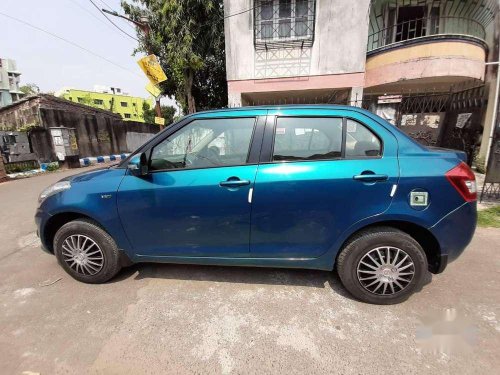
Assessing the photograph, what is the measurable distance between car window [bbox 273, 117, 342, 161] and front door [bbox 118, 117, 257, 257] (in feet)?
0.88

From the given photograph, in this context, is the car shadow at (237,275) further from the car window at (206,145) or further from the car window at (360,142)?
the car window at (360,142)

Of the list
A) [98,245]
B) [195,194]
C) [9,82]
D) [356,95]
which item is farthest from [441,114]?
[9,82]

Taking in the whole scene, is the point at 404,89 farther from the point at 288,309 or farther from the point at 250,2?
the point at 288,309

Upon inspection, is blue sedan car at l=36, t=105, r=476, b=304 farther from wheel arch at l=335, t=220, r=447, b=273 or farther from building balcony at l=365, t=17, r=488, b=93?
building balcony at l=365, t=17, r=488, b=93

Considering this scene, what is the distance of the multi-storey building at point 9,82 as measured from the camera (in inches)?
1649

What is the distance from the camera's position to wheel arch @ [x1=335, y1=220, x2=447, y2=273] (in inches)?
83.9

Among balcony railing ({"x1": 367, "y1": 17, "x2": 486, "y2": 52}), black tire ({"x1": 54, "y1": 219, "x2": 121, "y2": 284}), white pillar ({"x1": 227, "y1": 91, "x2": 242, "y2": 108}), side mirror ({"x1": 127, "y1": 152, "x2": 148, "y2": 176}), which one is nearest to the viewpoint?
side mirror ({"x1": 127, "y1": 152, "x2": 148, "y2": 176})

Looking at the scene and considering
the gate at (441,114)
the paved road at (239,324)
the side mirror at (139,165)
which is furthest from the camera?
the gate at (441,114)

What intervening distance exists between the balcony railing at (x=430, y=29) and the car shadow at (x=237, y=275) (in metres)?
8.48

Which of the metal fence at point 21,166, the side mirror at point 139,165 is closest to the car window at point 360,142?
the side mirror at point 139,165

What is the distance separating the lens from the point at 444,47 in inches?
267

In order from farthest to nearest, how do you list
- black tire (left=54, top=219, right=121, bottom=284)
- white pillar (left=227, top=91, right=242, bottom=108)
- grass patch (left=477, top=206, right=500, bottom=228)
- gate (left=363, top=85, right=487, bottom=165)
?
white pillar (left=227, top=91, right=242, bottom=108), gate (left=363, top=85, right=487, bottom=165), grass patch (left=477, top=206, right=500, bottom=228), black tire (left=54, top=219, right=121, bottom=284)

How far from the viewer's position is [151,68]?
775cm

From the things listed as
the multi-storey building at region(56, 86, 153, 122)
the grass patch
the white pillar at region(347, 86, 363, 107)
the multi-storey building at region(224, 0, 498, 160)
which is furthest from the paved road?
the multi-storey building at region(56, 86, 153, 122)
